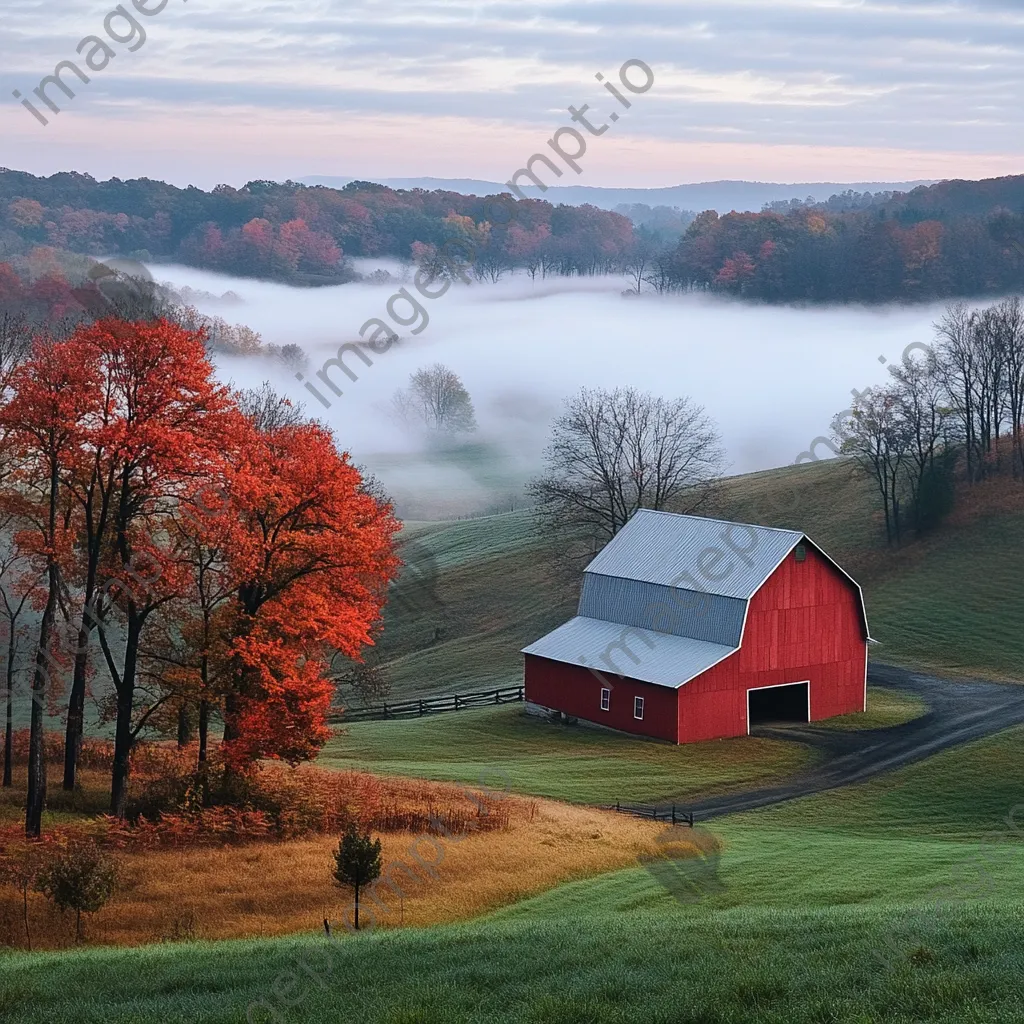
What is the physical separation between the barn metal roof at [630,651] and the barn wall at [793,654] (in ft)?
1.93

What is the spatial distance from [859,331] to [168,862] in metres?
154

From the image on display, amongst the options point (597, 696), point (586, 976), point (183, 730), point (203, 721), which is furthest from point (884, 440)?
point (586, 976)

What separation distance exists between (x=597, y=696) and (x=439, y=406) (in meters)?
107

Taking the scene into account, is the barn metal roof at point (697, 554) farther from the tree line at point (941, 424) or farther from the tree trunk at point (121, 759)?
the tree line at point (941, 424)

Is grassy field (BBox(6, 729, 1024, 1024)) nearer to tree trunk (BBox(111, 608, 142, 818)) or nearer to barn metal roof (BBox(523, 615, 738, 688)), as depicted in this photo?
tree trunk (BBox(111, 608, 142, 818))

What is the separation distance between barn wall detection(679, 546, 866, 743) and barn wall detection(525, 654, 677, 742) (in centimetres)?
72

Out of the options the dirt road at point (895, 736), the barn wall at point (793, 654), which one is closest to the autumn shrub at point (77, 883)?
the dirt road at point (895, 736)

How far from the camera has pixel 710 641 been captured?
46250 millimetres

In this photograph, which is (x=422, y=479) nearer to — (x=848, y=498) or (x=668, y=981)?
(x=848, y=498)

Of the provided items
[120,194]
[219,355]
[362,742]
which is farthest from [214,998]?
[120,194]

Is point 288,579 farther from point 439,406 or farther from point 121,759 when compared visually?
point 439,406

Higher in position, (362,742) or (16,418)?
(16,418)

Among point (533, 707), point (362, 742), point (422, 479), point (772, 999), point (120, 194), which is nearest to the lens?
point (772, 999)

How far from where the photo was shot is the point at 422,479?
4916 inches
